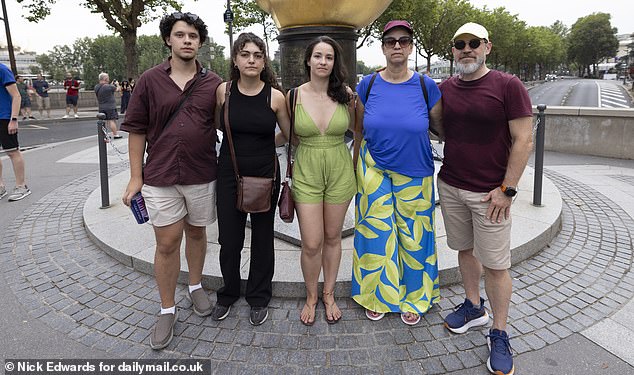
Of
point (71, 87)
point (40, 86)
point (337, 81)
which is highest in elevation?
point (40, 86)

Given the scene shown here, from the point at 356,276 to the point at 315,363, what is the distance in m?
0.74

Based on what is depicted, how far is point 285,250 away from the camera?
3764 mm

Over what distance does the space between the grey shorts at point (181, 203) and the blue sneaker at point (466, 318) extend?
175 cm

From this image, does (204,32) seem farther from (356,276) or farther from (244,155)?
(356,276)

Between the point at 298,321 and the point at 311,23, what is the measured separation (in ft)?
11.3

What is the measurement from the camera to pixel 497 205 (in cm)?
236

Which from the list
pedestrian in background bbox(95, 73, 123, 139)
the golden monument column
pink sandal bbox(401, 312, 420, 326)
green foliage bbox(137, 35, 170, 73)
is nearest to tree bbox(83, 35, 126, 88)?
green foliage bbox(137, 35, 170, 73)

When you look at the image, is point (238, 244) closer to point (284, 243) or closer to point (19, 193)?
point (284, 243)

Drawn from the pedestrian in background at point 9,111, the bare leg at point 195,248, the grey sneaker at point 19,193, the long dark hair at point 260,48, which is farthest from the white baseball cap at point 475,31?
the grey sneaker at point 19,193

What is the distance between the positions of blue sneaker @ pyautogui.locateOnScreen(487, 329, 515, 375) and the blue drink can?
2273 millimetres

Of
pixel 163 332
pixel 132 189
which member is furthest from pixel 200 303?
pixel 132 189

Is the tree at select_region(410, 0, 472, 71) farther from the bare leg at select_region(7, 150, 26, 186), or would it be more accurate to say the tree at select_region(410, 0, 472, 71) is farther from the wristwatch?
the wristwatch

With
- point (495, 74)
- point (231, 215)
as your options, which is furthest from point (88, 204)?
point (495, 74)

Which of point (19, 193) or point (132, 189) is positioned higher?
point (132, 189)
